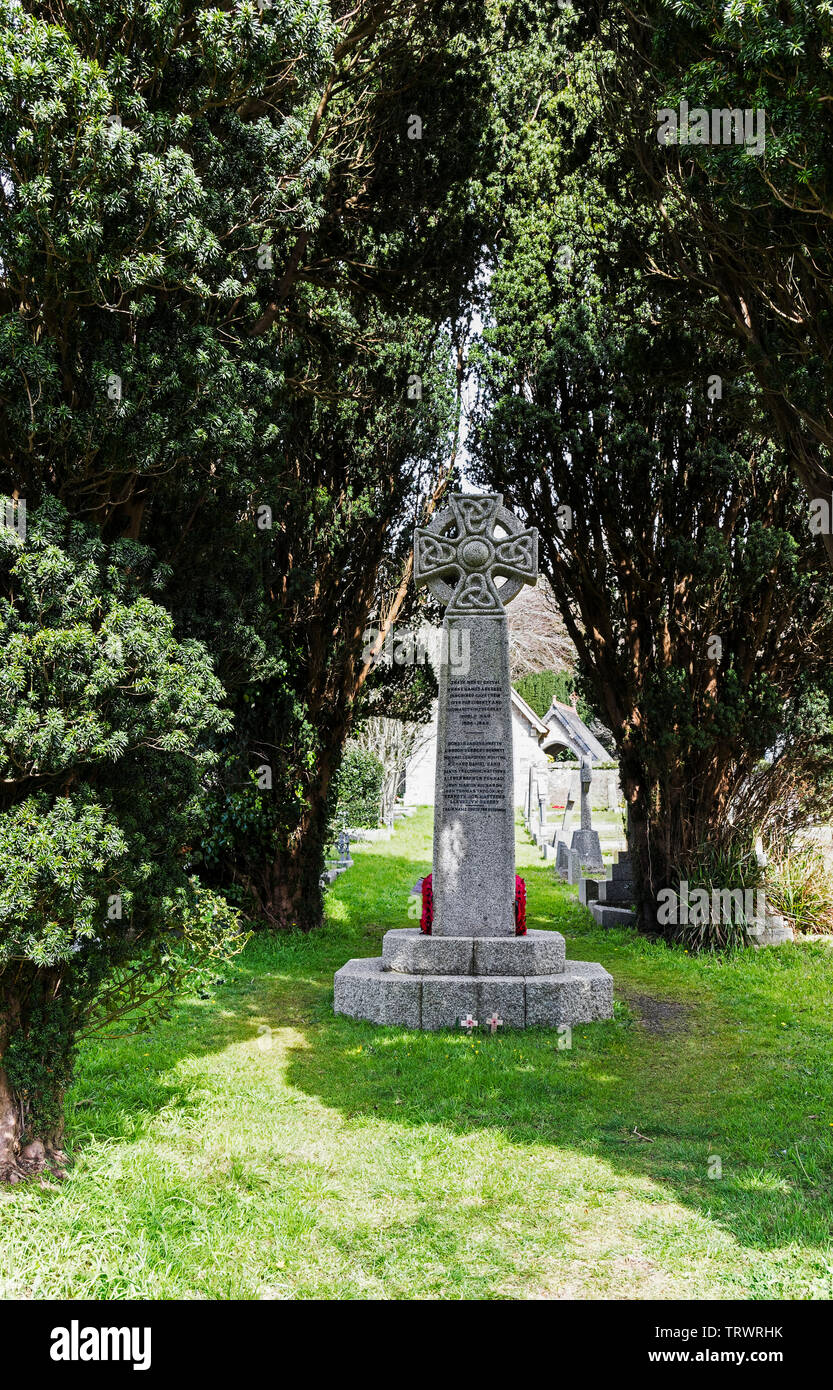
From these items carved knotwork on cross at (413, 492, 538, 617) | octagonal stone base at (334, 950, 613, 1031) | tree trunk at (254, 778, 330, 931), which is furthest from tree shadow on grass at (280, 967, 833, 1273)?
tree trunk at (254, 778, 330, 931)

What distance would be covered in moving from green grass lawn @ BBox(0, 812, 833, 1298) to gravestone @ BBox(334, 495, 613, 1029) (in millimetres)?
273

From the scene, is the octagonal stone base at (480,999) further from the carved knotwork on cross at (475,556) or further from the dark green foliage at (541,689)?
the dark green foliage at (541,689)

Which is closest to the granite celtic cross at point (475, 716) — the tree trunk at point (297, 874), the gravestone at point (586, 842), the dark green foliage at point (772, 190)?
the dark green foliage at point (772, 190)

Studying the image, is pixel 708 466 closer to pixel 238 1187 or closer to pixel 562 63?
pixel 562 63

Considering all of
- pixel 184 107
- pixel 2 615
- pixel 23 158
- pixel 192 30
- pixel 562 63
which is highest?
pixel 562 63

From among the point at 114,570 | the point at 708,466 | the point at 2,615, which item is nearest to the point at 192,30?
the point at 114,570

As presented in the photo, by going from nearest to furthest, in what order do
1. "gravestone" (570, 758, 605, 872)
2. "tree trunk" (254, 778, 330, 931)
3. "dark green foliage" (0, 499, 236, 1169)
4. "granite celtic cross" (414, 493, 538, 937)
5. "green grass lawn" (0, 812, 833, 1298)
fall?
"green grass lawn" (0, 812, 833, 1298) < "dark green foliage" (0, 499, 236, 1169) < "granite celtic cross" (414, 493, 538, 937) < "tree trunk" (254, 778, 330, 931) < "gravestone" (570, 758, 605, 872)

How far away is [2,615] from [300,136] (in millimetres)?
3320

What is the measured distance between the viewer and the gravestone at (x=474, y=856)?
22.3ft

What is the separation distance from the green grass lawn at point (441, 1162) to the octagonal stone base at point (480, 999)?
19cm

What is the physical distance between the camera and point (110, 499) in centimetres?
450

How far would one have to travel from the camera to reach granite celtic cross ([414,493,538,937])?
7391mm

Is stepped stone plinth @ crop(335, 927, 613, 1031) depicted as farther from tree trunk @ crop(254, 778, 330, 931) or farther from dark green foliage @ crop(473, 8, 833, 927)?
dark green foliage @ crop(473, 8, 833, 927)

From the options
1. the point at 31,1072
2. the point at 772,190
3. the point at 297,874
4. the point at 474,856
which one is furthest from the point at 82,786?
the point at 297,874
